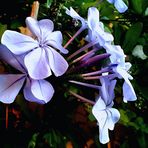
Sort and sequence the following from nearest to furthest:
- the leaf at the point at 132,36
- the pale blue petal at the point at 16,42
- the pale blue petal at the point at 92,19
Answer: the pale blue petal at the point at 16,42 → the pale blue petal at the point at 92,19 → the leaf at the point at 132,36

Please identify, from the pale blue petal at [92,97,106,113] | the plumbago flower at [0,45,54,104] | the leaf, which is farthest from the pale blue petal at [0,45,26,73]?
the leaf

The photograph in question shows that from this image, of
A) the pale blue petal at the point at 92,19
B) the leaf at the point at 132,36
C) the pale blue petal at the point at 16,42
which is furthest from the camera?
the leaf at the point at 132,36

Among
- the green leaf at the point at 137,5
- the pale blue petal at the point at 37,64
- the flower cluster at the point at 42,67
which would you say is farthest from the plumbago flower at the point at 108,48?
the green leaf at the point at 137,5

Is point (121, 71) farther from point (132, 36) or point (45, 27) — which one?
point (132, 36)

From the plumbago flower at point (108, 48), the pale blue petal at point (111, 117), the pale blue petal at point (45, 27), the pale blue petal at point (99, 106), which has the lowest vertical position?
the pale blue petal at point (111, 117)

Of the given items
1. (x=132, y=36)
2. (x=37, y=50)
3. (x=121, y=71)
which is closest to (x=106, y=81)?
(x=121, y=71)

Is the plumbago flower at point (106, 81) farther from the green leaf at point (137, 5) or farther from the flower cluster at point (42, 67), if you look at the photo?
the green leaf at point (137, 5)

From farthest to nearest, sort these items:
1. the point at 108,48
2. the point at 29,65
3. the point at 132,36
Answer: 1. the point at 132,36
2. the point at 108,48
3. the point at 29,65
